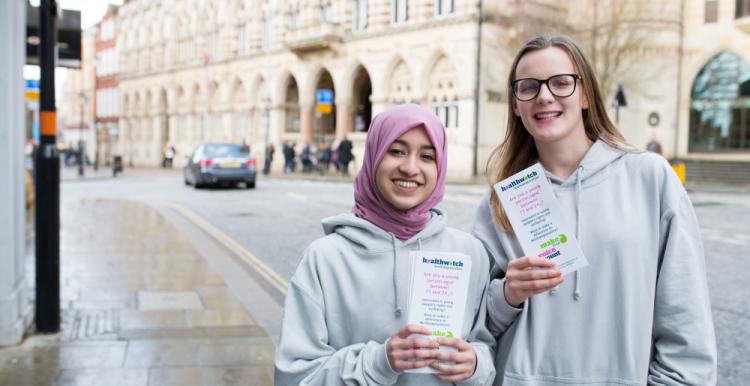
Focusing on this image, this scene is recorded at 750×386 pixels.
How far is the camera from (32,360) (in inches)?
185

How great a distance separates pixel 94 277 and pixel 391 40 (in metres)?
27.0

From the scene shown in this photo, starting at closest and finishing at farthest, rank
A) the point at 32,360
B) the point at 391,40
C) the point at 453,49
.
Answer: the point at 32,360, the point at 453,49, the point at 391,40

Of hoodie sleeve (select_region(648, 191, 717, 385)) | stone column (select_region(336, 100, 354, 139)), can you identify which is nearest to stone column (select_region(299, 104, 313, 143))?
stone column (select_region(336, 100, 354, 139))

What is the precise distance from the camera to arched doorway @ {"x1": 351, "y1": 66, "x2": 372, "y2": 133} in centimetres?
3772

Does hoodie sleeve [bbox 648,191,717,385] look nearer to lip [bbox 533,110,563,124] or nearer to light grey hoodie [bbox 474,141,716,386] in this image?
light grey hoodie [bbox 474,141,716,386]

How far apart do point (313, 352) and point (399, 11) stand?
33222 mm

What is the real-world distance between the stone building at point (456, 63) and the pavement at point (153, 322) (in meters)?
21.0

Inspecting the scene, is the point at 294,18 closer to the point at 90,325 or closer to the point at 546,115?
the point at 90,325

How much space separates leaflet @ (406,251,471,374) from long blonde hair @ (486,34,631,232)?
427mm

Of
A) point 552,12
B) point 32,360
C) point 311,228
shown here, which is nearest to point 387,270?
point 32,360

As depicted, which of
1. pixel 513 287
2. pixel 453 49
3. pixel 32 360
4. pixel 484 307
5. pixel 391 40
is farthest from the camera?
pixel 391 40

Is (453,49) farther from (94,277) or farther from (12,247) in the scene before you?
(12,247)

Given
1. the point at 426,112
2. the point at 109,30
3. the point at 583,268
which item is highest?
the point at 109,30

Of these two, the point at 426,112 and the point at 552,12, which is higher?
the point at 552,12
